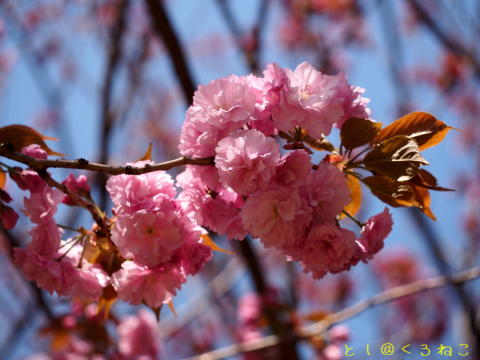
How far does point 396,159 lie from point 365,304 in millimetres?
1504

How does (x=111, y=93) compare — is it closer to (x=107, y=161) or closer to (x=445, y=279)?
(x=107, y=161)

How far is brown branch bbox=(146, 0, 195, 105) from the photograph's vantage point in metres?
2.75

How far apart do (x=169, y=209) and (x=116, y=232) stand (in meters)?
0.12

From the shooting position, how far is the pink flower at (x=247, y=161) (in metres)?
0.95

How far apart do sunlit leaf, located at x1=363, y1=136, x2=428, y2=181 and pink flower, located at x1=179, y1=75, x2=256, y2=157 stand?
0.96ft

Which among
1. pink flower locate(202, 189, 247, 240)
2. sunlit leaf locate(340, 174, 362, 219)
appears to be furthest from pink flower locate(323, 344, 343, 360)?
pink flower locate(202, 189, 247, 240)

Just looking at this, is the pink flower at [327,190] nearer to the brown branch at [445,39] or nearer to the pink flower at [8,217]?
the pink flower at [8,217]

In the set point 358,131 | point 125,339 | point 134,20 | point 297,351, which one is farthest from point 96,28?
point 358,131

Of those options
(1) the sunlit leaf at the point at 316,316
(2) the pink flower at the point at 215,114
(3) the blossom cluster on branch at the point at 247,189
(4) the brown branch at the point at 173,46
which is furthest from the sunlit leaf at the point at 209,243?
(4) the brown branch at the point at 173,46

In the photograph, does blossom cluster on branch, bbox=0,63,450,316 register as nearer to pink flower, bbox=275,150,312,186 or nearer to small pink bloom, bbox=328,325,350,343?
pink flower, bbox=275,150,312,186

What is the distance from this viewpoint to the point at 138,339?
3191mm

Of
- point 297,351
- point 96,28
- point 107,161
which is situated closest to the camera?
point 297,351

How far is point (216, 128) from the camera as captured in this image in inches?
40.5

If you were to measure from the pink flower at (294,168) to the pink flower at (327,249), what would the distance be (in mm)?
106
